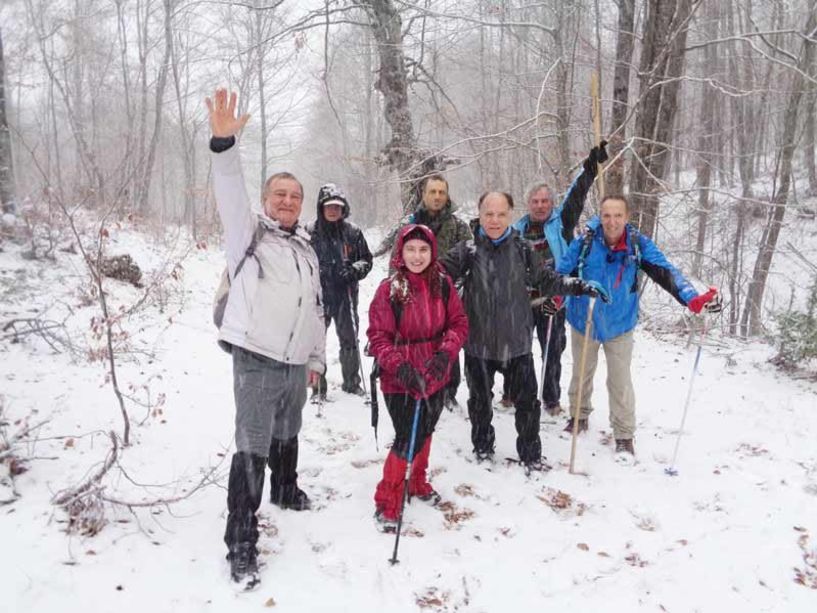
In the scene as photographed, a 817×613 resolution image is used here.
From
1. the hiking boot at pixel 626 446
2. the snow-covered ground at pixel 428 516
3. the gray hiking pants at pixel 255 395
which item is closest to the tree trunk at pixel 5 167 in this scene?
the snow-covered ground at pixel 428 516

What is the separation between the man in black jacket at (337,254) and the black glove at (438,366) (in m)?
2.11

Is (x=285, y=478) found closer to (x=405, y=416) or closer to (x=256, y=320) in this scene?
(x=405, y=416)

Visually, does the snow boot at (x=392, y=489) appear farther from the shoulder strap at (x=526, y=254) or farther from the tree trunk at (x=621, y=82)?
the tree trunk at (x=621, y=82)

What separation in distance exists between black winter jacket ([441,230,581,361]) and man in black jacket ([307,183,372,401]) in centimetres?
155

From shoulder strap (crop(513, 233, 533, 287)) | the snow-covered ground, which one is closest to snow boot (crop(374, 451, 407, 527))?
the snow-covered ground

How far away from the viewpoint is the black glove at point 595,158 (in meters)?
4.32

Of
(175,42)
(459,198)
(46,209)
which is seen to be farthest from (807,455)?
(175,42)

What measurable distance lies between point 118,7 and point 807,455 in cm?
2464

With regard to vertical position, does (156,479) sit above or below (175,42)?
below

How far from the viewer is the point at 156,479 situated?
3.86m

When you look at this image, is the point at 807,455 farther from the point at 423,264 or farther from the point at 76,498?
the point at 76,498

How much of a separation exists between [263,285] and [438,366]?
1.22m

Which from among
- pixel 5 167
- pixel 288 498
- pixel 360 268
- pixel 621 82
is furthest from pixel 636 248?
pixel 5 167

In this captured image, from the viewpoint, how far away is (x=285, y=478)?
365 centimetres
